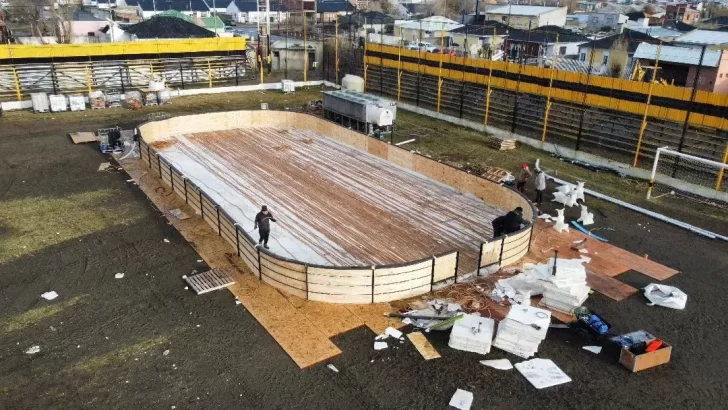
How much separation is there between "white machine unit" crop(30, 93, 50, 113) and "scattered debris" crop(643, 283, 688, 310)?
31497mm

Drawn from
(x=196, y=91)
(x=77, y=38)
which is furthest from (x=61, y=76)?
(x=77, y=38)

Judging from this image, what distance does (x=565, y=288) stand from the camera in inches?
493

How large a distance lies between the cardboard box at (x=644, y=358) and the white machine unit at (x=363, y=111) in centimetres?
1805

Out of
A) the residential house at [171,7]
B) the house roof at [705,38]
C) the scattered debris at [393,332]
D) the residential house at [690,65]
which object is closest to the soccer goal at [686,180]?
the scattered debris at [393,332]

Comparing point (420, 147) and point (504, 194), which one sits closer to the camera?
point (504, 194)

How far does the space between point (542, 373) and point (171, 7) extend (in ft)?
328

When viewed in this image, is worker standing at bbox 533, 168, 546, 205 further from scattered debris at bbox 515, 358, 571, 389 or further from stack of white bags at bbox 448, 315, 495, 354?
scattered debris at bbox 515, 358, 571, 389

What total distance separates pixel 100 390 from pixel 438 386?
6.04 meters

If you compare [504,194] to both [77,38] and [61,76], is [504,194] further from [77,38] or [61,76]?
[77,38]

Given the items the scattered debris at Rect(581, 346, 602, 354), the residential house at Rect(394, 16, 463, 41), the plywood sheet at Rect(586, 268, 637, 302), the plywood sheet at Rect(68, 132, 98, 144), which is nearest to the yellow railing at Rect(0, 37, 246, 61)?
the plywood sheet at Rect(68, 132, 98, 144)

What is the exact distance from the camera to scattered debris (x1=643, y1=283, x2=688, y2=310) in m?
12.7

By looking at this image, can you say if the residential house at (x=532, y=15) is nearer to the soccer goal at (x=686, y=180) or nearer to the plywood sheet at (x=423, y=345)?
the soccer goal at (x=686, y=180)

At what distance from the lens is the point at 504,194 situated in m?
18.1

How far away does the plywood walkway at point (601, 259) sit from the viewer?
13.7 m
